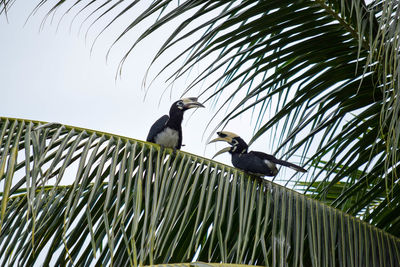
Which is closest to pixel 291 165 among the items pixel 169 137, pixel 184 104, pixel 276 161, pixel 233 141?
pixel 276 161

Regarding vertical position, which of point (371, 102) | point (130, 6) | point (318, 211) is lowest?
point (318, 211)

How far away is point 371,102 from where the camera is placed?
300 cm

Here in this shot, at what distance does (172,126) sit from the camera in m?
3.93

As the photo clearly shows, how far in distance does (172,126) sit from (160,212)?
163cm

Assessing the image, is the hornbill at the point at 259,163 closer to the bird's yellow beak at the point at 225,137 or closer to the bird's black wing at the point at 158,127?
the bird's yellow beak at the point at 225,137

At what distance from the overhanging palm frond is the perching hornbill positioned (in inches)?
44.9

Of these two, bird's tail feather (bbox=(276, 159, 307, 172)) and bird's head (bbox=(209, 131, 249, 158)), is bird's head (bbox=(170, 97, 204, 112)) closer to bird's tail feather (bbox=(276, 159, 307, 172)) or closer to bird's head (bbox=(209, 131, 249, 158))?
bird's head (bbox=(209, 131, 249, 158))

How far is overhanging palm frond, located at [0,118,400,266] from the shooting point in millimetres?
2279

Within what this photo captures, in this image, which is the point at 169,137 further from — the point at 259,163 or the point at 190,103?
the point at 259,163

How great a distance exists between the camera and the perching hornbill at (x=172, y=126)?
3.86 metres

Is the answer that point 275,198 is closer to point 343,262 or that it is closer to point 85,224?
point 343,262

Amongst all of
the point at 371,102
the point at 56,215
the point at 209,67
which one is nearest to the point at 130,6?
the point at 209,67

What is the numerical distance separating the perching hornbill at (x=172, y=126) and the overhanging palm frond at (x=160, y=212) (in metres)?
1.14

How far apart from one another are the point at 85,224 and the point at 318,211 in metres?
1.04
